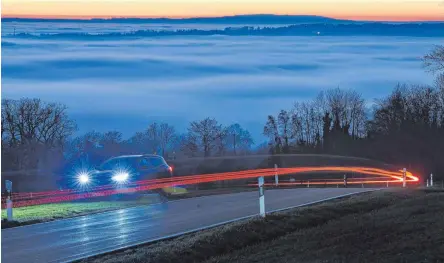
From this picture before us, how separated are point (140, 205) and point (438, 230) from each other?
40.6ft

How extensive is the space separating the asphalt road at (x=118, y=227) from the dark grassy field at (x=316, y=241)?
1118 mm

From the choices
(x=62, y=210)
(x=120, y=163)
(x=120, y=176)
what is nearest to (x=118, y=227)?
(x=62, y=210)

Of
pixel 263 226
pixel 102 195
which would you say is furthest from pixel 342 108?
pixel 263 226

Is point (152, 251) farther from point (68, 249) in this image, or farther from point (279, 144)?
point (279, 144)

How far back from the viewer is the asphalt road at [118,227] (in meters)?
13.5

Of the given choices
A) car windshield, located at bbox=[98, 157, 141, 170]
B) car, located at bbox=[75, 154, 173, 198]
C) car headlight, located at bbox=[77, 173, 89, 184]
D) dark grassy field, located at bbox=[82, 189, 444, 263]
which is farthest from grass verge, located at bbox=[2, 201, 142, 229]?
dark grassy field, located at bbox=[82, 189, 444, 263]

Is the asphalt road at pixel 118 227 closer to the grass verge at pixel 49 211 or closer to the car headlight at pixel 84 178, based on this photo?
the grass verge at pixel 49 211

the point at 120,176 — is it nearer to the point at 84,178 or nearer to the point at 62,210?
the point at 84,178

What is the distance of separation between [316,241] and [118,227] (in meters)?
6.10

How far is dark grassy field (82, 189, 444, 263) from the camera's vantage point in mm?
10070

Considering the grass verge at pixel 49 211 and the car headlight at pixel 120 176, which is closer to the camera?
the grass verge at pixel 49 211

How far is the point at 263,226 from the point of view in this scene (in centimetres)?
1488

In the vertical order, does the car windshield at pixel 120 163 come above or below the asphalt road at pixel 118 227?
above

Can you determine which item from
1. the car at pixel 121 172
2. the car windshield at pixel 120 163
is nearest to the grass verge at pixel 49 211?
the car at pixel 121 172
